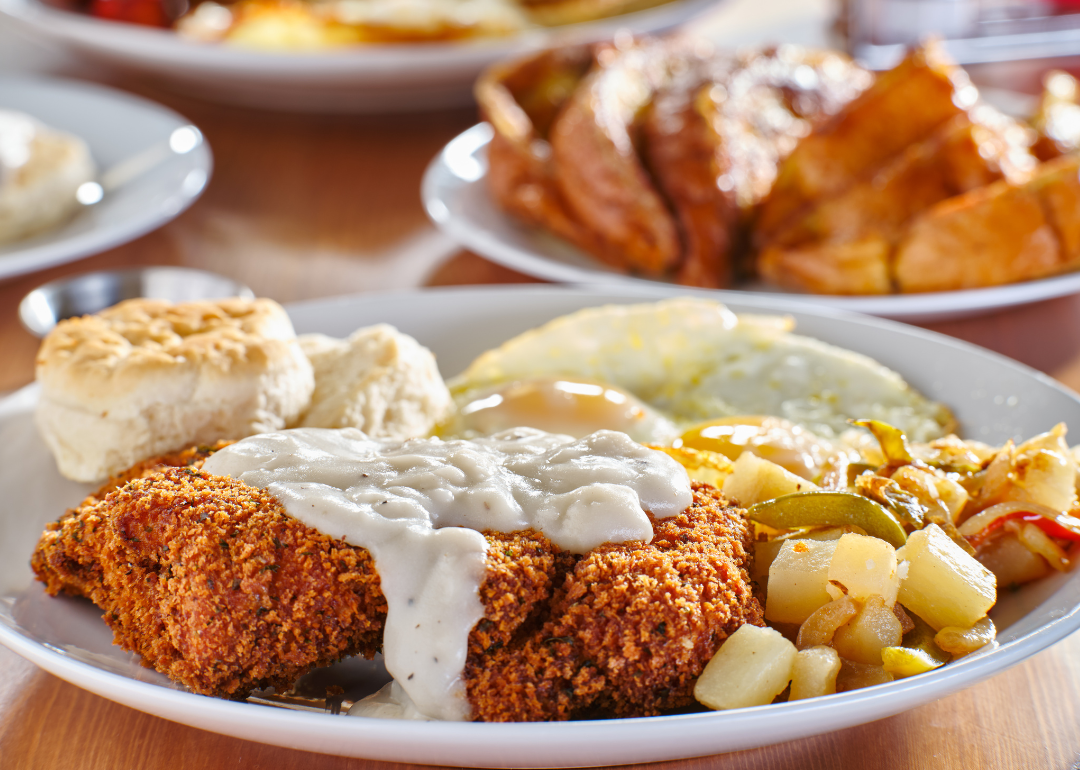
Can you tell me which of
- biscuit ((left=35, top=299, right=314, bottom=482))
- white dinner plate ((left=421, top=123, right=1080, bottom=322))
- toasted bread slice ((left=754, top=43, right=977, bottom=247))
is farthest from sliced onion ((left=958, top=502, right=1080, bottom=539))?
toasted bread slice ((left=754, top=43, right=977, bottom=247))

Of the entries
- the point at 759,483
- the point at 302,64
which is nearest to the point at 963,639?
the point at 759,483

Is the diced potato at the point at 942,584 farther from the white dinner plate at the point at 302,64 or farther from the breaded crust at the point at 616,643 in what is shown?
the white dinner plate at the point at 302,64

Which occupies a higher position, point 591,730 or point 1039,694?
point 591,730

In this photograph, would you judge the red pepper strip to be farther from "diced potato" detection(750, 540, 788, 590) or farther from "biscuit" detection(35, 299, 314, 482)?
"biscuit" detection(35, 299, 314, 482)

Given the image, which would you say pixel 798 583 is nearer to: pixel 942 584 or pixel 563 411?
pixel 942 584

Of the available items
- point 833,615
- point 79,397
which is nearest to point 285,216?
point 79,397

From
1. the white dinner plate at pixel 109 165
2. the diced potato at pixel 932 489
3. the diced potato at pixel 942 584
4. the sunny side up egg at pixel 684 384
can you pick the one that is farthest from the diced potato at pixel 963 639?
the white dinner plate at pixel 109 165

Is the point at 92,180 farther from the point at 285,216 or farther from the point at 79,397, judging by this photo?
the point at 79,397
